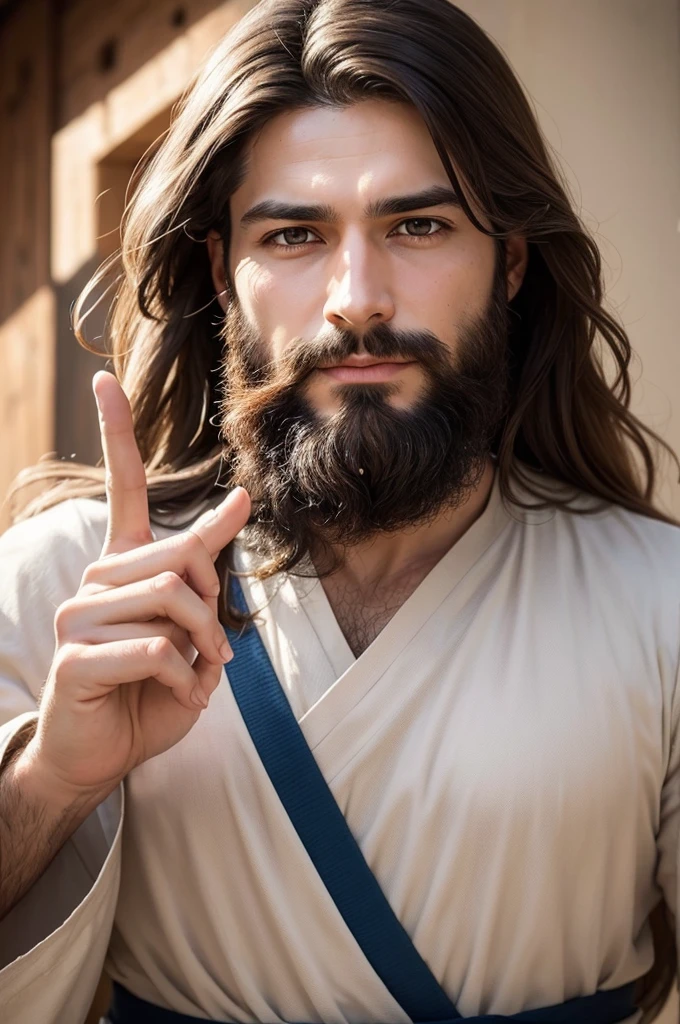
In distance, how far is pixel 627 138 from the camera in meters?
2.86

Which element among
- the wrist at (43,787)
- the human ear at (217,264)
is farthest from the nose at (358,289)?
the wrist at (43,787)

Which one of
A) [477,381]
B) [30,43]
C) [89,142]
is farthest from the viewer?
[30,43]

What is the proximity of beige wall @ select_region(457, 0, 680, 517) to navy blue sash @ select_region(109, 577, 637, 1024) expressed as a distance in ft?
4.18

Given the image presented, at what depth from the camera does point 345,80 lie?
7.00 feet

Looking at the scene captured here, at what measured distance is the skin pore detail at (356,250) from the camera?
2.08 metres

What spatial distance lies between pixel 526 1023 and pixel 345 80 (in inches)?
60.2

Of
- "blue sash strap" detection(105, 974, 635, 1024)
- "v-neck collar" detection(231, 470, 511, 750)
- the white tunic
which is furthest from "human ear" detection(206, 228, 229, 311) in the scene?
"blue sash strap" detection(105, 974, 635, 1024)

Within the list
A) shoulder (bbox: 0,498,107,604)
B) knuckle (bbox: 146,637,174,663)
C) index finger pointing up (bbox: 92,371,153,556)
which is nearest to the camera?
knuckle (bbox: 146,637,174,663)

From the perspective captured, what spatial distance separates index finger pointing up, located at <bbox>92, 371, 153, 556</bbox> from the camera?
1.81 metres

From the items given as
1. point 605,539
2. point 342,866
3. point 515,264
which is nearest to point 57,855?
point 342,866

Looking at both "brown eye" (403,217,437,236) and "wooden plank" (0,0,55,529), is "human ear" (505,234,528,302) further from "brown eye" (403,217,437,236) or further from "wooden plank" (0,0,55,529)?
"wooden plank" (0,0,55,529)

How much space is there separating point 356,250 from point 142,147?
196cm

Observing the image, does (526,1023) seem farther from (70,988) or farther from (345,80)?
(345,80)

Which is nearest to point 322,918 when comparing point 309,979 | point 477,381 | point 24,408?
point 309,979
